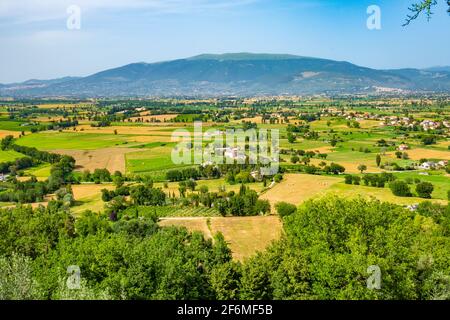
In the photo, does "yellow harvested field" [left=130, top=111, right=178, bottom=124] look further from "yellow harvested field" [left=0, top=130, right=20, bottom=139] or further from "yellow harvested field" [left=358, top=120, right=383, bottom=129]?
"yellow harvested field" [left=358, top=120, right=383, bottom=129]

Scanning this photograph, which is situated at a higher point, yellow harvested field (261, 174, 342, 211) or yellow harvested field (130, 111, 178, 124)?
yellow harvested field (130, 111, 178, 124)

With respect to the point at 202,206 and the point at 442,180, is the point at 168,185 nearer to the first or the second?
the point at 202,206

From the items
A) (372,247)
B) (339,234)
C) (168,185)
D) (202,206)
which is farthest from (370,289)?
(168,185)

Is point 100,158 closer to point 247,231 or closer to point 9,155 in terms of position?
point 9,155

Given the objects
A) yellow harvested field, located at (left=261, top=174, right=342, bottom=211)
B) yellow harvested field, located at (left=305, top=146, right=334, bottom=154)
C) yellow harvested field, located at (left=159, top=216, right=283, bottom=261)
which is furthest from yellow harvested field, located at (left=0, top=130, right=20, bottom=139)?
yellow harvested field, located at (left=159, top=216, right=283, bottom=261)

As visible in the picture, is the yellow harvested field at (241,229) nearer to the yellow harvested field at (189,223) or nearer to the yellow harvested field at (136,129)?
the yellow harvested field at (189,223)

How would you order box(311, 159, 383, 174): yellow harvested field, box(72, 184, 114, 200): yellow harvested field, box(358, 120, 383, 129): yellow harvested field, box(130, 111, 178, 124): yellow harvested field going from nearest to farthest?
box(72, 184, 114, 200): yellow harvested field, box(311, 159, 383, 174): yellow harvested field, box(358, 120, 383, 129): yellow harvested field, box(130, 111, 178, 124): yellow harvested field
